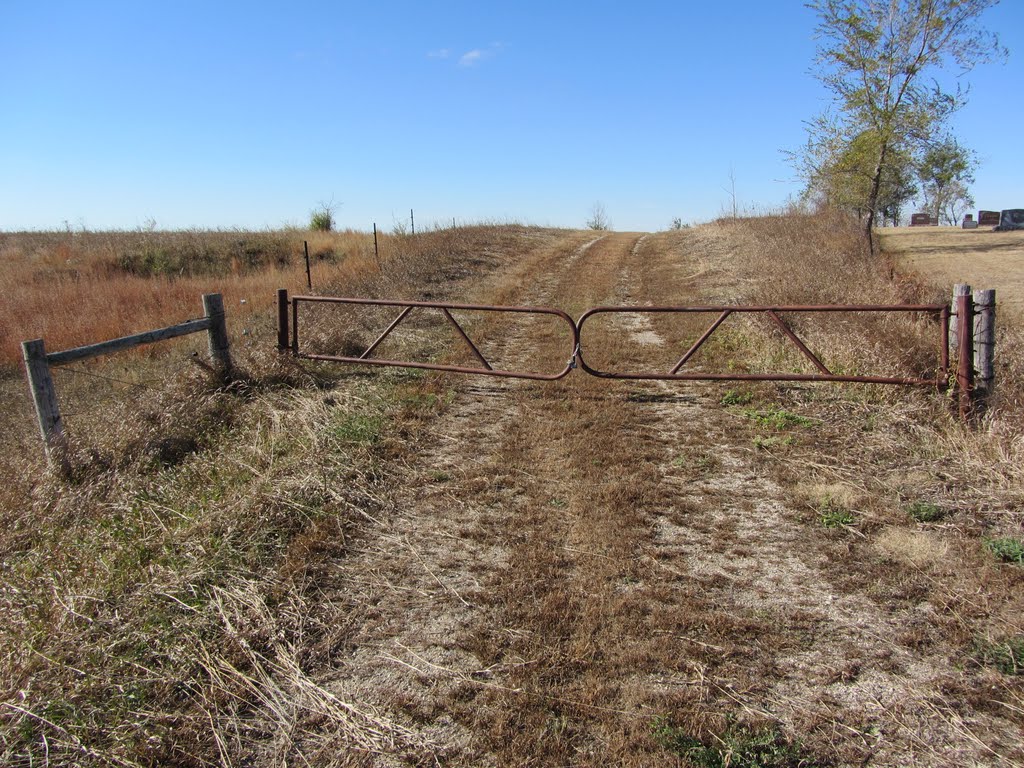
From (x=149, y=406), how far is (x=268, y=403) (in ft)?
3.50

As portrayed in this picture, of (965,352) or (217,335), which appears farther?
(217,335)

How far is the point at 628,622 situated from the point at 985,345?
462cm

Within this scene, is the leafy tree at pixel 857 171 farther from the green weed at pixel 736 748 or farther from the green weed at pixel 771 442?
the green weed at pixel 736 748

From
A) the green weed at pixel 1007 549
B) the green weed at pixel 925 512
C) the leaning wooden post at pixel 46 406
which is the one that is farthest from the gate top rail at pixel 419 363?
the green weed at pixel 1007 549

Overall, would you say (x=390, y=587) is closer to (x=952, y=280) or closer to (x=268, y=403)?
(x=268, y=403)

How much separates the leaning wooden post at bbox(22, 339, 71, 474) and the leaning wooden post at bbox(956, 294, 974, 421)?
7.49m

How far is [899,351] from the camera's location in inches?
265

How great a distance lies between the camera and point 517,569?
148 inches

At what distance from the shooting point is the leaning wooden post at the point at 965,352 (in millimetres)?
5711

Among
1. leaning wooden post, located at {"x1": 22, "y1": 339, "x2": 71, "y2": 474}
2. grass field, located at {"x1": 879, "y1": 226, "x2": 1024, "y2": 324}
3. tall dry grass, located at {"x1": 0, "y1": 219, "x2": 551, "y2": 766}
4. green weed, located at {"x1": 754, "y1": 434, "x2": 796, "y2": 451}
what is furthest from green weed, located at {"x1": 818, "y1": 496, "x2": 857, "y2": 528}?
grass field, located at {"x1": 879, "y1": 226, "x2": 1024, "y2": 324}

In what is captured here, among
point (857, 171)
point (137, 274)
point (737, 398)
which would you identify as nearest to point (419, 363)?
point (737, 398)

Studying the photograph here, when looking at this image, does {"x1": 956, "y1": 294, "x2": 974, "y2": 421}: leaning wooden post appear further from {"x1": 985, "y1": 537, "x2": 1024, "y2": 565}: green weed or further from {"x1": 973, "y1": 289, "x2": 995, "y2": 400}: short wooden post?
{"x1": 985, "y1": 537, "x2": 1024, "y2": 565}: green weed

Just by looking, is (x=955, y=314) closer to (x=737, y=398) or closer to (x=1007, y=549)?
(x=737, y=398)

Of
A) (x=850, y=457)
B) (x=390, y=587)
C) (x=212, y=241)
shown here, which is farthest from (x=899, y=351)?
(x=212, y=241)
